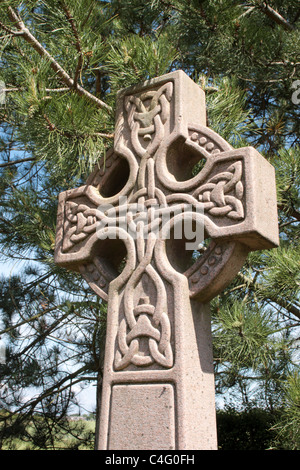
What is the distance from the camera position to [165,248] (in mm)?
1679

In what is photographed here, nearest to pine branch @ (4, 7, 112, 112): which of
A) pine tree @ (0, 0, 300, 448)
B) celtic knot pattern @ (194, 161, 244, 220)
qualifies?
pine tree @ (0, 0, 300, 448)

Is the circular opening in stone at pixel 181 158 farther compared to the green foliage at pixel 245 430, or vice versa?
the green foliage at pixel 245 430

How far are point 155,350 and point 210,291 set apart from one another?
26 cm

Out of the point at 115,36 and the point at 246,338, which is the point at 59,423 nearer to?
the point at 246,338

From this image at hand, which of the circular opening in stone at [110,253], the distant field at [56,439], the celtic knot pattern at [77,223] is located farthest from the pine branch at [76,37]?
the distant field at [56,439]

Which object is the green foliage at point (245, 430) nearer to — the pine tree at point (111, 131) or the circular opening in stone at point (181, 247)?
the pine tree at point (111, 131)

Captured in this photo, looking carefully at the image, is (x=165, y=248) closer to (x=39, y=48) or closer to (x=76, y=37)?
(x=76, y=37)

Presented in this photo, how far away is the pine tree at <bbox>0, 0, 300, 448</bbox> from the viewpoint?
2.01m

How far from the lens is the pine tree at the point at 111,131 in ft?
6.58

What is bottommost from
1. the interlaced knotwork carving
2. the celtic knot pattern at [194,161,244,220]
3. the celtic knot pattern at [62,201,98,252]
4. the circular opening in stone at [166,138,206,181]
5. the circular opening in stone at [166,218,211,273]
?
the interlaced knotwork carving

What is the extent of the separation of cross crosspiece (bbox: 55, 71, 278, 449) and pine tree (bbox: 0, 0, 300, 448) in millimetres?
245

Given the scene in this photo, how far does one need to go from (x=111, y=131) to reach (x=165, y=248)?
74 centimetres

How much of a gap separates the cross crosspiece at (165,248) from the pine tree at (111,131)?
245 millimetres

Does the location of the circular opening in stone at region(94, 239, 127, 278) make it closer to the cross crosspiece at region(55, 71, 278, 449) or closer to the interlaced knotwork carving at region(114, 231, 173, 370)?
the cross crosspiece at region(55, 71, 278, 449)
